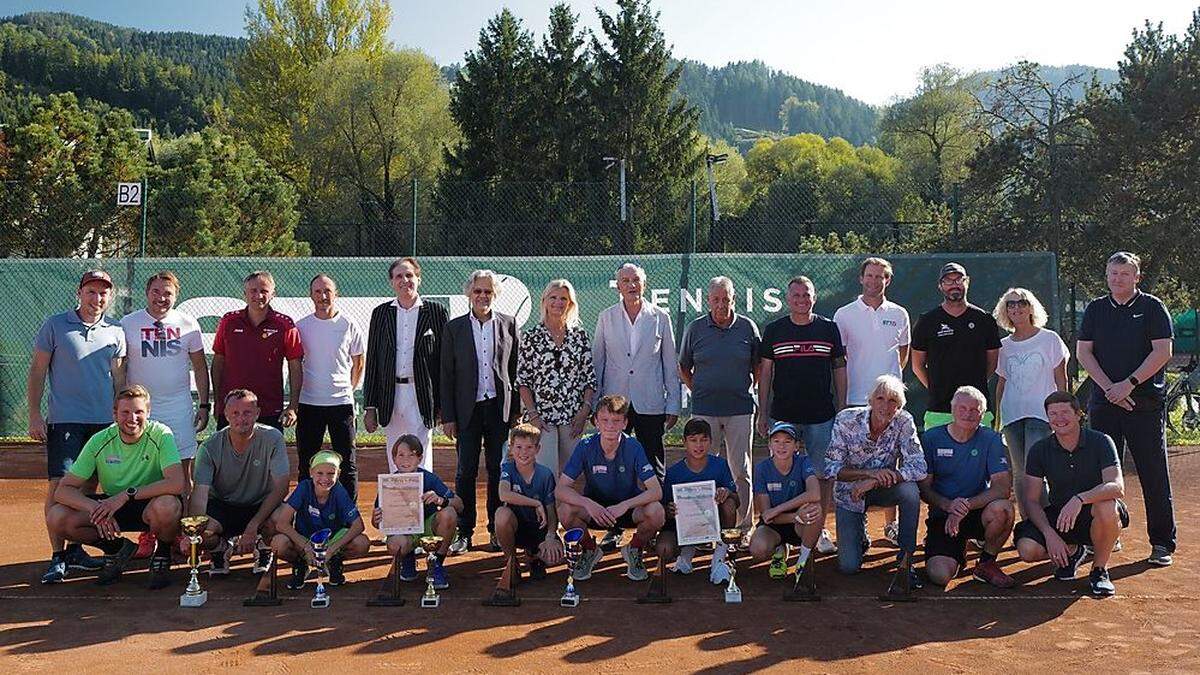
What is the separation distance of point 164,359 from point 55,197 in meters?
13.9

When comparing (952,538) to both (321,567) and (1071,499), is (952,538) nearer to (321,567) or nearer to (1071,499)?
(1071,499)

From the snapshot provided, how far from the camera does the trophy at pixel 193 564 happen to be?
17.1 ft

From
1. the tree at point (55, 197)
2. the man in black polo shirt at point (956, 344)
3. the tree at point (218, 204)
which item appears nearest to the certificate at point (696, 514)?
the man in black polo shirt at point (956, 344)

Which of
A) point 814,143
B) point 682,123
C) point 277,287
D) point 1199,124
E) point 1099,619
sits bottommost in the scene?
point 1099,619

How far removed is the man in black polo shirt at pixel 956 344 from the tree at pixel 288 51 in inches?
1546

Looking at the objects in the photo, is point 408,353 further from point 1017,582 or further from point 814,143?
point 814,143

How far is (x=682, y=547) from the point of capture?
5.85 metres

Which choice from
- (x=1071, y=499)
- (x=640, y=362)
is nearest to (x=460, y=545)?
(x=640, y=362)

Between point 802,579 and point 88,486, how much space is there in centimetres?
388

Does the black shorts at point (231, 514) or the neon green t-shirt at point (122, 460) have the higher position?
the neon green t-shirt at point (122, 460)

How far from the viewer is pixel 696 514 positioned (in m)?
5.41

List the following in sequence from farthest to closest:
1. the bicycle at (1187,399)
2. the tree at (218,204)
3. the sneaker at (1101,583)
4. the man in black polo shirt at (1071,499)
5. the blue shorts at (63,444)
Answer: the tree at (218,204)
the bicycle at (1187,399)
the blue shorts at (63,444)
the man in black polo shirt at (1071,499)
the sneaker at (1101,583)

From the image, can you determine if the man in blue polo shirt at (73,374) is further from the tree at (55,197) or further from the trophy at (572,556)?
the tree at (55,197)

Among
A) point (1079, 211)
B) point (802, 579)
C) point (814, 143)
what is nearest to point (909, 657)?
point (802, 579)
